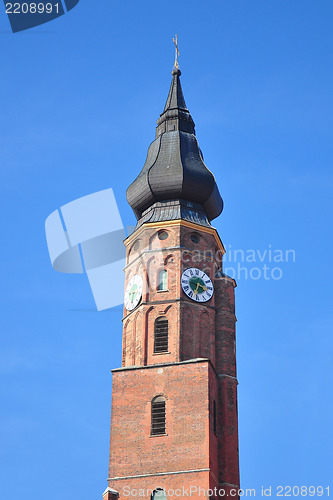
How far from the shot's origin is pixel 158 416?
54.7 m

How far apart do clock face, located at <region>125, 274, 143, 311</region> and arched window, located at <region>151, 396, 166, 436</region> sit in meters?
6.48

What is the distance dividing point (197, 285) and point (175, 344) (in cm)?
407

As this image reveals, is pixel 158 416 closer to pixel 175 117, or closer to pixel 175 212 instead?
pixel 175 212

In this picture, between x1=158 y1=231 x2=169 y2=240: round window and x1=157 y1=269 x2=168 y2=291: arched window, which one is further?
x1=158 y1=231 x2=169 y2=240: round window

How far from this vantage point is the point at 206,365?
182ft

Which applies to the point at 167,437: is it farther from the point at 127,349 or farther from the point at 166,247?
the point at 166,247

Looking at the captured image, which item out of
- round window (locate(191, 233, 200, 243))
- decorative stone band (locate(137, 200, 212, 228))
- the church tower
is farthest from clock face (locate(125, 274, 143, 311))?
round window (locate(191, 233, 200, 243))

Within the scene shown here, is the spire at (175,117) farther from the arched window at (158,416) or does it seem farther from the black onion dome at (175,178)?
the arched window at (158,416)

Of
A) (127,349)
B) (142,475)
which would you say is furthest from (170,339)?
(142,475)

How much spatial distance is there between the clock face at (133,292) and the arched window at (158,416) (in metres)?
6.48

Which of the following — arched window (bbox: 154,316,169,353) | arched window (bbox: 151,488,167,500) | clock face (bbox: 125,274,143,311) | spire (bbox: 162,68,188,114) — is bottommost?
arched window (bbox: 151,488,167,500)

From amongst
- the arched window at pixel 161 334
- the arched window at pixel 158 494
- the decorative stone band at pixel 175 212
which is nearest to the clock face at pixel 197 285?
the arched window at pixel 161 334

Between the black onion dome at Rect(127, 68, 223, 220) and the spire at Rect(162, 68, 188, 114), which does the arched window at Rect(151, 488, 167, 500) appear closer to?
the black onion dome at Rect(127, 68, 223, 220)

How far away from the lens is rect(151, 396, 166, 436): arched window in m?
54.3
